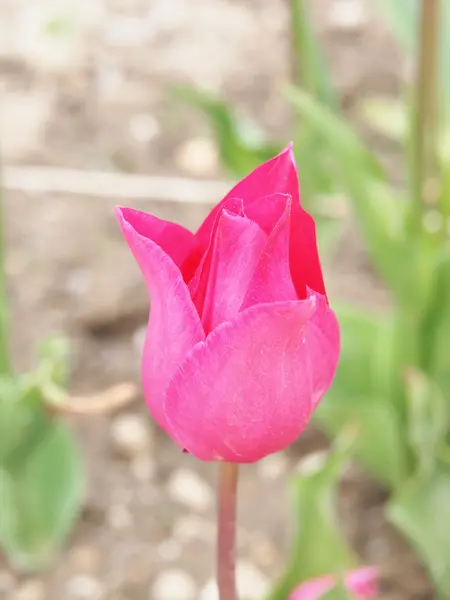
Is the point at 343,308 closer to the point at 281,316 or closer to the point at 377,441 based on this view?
the point at 377,441

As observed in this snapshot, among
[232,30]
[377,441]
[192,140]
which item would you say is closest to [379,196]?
[377,441]

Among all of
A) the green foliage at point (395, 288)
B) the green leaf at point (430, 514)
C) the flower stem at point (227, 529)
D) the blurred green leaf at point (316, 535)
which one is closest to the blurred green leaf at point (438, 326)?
the green foliage at point (395, 288)

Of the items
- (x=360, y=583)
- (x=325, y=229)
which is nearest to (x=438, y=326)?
(x=325, y=229)

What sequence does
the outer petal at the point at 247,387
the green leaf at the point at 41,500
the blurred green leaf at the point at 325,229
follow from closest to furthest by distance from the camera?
the outer petal at the point at 247,387
the green leaf at the point at 41,500
the blurred green leaf at the point at 325,229

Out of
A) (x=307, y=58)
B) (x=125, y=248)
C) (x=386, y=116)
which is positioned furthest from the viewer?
(x=386, y=116)

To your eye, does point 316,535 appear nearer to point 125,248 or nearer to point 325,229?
point 325,229

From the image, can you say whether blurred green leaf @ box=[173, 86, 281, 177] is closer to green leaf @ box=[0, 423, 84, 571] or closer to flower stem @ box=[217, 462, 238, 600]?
green leaf @ box=[0, 423, 84, 571]

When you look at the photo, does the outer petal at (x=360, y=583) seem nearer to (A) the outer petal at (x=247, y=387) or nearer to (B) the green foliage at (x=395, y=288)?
(B) the green foliage at (x=395, y=288)
